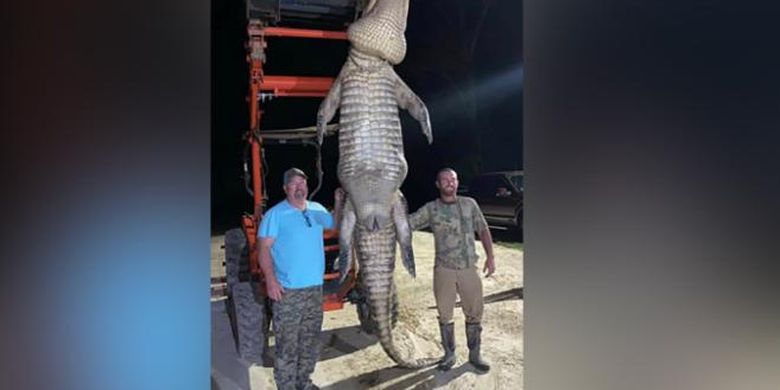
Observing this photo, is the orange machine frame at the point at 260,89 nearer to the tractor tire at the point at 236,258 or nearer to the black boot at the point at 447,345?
the tractor tire at the point at 236,258

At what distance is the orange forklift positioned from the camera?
6.19 ft

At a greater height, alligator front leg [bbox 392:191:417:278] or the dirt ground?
alligator front leg [bbox 392:191:417:278]

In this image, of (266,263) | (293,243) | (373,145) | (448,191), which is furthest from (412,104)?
(266,263)

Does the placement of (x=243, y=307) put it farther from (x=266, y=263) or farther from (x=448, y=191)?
(x=448, y=191)

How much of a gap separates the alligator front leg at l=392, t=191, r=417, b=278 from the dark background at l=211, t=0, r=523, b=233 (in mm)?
114

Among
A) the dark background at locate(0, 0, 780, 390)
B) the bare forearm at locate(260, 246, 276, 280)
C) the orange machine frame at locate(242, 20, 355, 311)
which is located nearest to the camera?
the dark background at locate(0, 0, 780, 390)

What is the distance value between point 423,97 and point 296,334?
0.97m

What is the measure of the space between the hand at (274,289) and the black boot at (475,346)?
0.73 meters

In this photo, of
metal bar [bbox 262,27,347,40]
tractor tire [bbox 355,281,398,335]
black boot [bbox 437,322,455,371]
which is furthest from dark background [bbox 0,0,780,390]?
tractor tire [bbox 355,281,398,335]

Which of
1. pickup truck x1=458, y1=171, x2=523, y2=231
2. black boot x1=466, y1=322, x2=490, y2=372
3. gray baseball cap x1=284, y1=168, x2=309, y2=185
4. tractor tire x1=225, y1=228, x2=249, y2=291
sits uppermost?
gray baseball cap x1=284, y1=168, x2=309, y2=185

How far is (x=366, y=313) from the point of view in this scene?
1.99m

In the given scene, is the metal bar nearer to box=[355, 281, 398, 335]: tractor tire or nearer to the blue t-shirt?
the blue t-shirt
